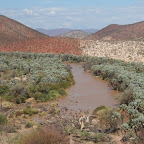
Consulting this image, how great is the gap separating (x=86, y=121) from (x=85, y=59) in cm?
3239

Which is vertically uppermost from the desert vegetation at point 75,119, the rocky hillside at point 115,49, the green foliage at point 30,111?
the rocky hillside at point 115,49

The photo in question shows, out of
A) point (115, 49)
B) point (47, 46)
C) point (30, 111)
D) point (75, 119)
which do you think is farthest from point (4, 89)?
point (47, 46)

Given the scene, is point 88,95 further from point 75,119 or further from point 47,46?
point 47,46

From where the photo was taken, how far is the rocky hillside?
153ft

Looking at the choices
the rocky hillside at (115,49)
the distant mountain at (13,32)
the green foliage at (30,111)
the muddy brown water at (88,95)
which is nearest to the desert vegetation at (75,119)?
the green foliage at (30,111)

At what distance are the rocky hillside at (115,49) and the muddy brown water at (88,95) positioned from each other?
57.3 ft

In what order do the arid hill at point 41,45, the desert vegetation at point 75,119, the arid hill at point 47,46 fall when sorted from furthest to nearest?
the arid hill at point 41,45
the arid hill at point 47,46
the desert vegetation at point 75,119

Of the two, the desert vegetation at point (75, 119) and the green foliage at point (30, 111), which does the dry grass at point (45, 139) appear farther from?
the green foliage at point (30, 111)

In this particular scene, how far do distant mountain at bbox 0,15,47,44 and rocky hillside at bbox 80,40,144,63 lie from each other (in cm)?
2250

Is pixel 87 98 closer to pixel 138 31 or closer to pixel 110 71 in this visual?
pixel 110 71

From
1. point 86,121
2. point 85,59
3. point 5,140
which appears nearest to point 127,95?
point 86,121

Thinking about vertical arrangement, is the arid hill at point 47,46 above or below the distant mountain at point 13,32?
below

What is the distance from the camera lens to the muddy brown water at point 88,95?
19562 millimetres

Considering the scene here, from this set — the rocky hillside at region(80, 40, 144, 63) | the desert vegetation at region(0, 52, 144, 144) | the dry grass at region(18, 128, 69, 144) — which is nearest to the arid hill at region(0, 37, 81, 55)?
the rocky hillside at region(80, 40, 144, 63)
